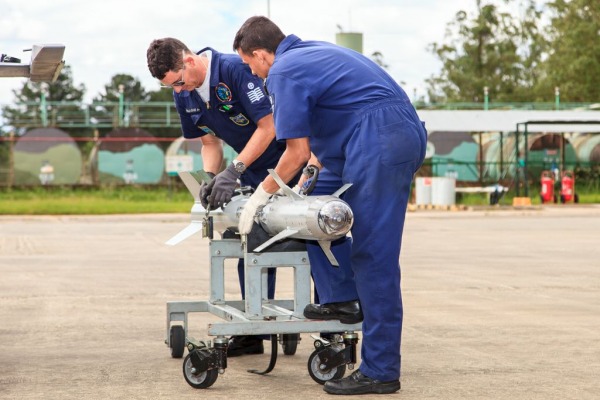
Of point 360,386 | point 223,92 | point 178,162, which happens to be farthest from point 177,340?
point 178,162

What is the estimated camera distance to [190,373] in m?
6.29

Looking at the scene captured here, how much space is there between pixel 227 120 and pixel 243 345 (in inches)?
56.5

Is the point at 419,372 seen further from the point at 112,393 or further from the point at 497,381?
the point at 112,393

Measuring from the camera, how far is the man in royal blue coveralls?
21.0 ft

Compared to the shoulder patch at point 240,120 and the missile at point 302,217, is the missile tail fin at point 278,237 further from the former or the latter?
the shoulder patch at point 240,120

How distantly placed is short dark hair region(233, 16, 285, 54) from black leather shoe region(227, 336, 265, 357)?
84.0 inches

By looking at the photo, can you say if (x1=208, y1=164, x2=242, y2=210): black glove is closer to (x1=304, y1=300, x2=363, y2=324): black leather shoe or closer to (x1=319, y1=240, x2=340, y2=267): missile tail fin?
(x1=319, y1=240, x2=340, y2=267): missile tail fin

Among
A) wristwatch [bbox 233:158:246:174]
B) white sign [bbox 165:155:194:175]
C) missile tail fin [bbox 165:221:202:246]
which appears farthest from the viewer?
white sign [bbox 165:155:194:175]

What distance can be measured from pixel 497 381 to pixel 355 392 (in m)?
0.87

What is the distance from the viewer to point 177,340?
23.9ft

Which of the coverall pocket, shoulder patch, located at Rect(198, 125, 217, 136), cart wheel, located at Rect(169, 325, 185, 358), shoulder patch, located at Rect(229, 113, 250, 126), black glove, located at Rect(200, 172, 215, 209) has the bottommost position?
cart wheel, located at Rect(169, 325, 185, 358)

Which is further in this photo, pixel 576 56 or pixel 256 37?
pixel 576 56

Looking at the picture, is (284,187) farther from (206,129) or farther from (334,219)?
(206,129)

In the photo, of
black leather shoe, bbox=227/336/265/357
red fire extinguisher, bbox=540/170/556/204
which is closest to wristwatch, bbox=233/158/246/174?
black leather shoe, bbox=227/336/265/357
